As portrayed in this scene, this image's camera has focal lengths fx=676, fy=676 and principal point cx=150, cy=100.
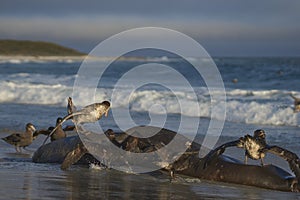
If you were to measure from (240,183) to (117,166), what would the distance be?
5.13ft

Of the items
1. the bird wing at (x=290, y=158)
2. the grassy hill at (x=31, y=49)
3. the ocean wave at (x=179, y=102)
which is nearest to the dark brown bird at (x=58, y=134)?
the bird wing at (x=290, y=158)

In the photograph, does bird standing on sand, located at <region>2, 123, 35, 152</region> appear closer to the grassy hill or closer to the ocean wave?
the ocean wave

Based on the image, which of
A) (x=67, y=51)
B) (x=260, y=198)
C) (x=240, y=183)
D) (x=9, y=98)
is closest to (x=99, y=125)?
(x=240, y=183)

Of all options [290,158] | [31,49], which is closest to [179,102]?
[290,158]

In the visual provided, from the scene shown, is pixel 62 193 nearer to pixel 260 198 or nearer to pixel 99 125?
pixel 260 198

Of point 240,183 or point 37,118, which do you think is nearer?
point 240,183

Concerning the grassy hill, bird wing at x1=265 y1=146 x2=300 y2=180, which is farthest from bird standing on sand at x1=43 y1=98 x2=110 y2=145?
the grassy hill

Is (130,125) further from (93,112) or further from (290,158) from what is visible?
(290,158)

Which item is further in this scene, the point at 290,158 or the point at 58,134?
the point at 58,134

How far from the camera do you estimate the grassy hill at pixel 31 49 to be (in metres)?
108

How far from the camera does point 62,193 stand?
6582 millimetres

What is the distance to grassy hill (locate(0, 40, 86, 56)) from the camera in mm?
108438

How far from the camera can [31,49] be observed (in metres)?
114

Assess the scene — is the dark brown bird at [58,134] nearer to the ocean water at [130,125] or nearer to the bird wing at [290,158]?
the ocean water at [130,125]
